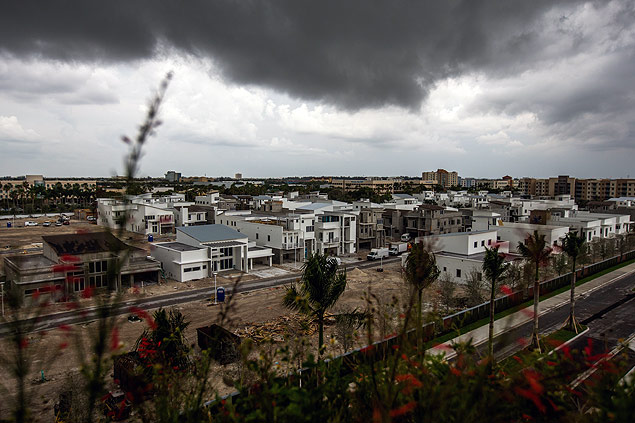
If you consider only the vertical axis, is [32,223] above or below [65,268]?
below

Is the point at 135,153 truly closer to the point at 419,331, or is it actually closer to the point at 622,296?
the point at 419,331

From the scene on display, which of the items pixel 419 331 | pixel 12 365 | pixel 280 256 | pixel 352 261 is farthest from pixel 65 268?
pixel 352 261

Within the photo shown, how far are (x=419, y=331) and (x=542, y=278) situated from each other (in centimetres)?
2884

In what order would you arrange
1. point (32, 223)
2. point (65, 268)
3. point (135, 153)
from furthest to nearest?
point (32, 223), point (65, 268), point (135, 153)

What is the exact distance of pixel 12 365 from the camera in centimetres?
336

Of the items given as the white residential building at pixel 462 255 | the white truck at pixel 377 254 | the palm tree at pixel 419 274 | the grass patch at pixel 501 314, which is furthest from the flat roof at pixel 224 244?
the palm tree at pixel 419 274

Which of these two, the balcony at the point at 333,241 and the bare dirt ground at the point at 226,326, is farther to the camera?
the balcony at the point at 333,241

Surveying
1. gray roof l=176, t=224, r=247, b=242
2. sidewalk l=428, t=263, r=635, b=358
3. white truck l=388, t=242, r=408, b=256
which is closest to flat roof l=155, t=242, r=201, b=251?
gray roof l=176, t=224, r=247, b=242

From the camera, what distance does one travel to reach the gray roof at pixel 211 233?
3441 cm

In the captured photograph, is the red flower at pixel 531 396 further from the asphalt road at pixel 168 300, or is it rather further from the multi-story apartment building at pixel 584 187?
the multi-story apartment building at pixel 584 187

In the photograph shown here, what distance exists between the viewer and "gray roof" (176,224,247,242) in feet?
113

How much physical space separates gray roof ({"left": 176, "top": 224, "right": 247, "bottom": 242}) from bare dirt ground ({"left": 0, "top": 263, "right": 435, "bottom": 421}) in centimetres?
449

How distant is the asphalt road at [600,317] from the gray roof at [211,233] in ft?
75.2

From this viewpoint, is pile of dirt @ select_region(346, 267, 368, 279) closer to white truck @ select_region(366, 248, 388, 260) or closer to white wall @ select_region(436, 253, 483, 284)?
white truck @ select_region(366, 248, 388, 260)
